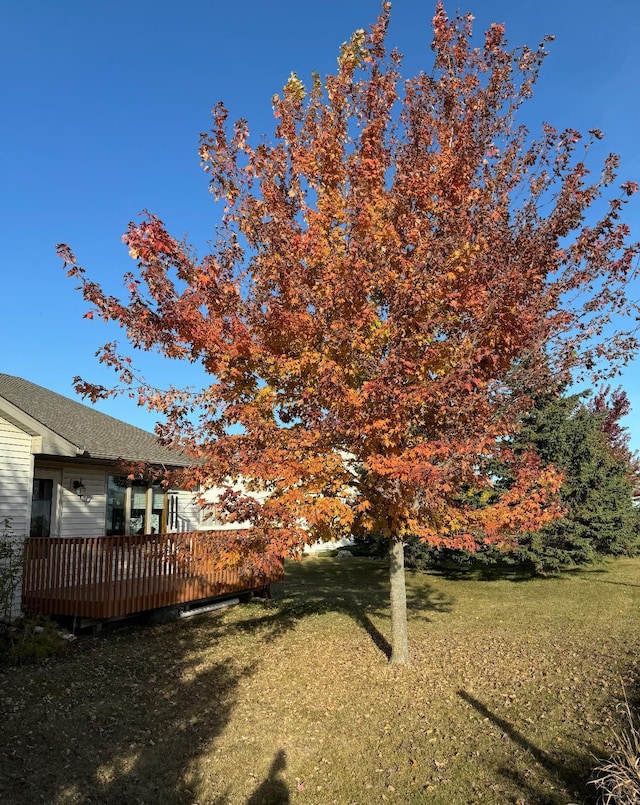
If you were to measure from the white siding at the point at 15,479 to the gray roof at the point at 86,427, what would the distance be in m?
0.83

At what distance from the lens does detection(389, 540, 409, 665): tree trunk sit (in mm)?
9270

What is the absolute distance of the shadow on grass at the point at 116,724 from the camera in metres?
5.36

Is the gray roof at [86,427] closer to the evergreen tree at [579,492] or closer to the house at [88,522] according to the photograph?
the house at [88,522]

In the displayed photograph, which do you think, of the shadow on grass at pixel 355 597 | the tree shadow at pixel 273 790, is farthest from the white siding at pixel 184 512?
the tree shadow at pixel 273 790

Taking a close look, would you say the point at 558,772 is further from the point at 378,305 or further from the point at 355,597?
the point at 355,597

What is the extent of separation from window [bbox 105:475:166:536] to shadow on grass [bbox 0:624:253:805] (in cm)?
481

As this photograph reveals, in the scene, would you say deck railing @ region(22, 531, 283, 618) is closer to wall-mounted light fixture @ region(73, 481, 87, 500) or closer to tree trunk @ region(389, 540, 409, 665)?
tree trunk @ region(389, 540, 409, 665)

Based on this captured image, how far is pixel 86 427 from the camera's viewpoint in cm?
1517

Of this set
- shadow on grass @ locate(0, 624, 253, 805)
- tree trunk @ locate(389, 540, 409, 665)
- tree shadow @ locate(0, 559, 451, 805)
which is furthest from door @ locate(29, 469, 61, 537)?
tree trunk @ locate(389, 540, 409, 665)

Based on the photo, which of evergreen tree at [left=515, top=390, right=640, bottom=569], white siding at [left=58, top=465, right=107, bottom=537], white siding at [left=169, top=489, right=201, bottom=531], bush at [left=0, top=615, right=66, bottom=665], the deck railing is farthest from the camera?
evergreen tree at [left=515, top=390, right=640, bottom=569]

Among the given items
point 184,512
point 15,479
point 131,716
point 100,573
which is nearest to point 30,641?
point 100,573

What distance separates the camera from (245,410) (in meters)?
7.91

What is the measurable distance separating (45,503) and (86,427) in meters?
2.73

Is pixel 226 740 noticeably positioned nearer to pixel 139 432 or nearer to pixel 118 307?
pixel 118 307
